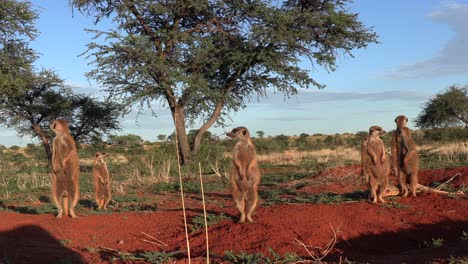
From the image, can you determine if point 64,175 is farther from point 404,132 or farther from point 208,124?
point 208,124

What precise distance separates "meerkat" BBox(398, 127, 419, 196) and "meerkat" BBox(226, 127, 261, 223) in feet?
9.35

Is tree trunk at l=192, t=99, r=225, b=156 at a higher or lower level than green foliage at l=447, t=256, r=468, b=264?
higher

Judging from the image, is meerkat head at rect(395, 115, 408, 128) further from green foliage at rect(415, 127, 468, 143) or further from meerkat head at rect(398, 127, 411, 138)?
green foliage at rect(415, 127, 468, 143)

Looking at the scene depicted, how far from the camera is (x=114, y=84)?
19.5 meters

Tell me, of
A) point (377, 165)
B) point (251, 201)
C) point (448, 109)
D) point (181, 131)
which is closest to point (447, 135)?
point (448, 109)

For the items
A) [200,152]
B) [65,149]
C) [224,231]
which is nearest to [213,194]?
[65,149]

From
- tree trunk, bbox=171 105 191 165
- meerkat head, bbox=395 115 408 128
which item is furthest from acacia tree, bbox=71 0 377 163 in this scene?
meerkat head, bbox=395 115 408 128

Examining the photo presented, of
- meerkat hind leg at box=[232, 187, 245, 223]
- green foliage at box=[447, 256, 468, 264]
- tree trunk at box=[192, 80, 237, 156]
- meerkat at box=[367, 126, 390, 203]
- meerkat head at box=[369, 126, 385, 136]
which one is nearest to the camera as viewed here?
green foliage at box=[447, 256, 468, 264]

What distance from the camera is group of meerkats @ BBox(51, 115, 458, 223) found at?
8.44 metres

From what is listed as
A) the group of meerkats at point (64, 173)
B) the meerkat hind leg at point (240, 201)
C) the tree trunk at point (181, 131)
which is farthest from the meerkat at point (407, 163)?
the tree trunk at point (181, 131)

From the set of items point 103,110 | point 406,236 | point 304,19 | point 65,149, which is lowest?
point 406,236

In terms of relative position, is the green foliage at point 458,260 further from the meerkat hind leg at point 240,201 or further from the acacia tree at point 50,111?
the acacia tree at point 50,111

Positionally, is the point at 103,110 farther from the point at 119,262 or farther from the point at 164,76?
the point at 119,262

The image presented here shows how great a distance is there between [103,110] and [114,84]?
16.6 feet
